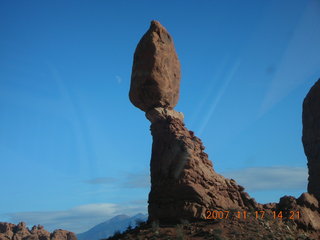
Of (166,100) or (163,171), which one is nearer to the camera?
(163,171)

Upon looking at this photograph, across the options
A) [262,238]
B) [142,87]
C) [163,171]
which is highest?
[142,87]

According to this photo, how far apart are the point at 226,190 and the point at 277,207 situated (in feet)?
16.4

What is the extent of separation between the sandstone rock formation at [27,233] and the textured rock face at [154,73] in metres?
42.2

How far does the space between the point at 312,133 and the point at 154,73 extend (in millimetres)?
22193

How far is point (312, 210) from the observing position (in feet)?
103

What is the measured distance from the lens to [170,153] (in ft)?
91.1

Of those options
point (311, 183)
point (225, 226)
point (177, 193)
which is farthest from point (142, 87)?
point (311, 183)

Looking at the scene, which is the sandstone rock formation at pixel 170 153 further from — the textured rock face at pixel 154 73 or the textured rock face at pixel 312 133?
the textured rock face at pixel 312 133

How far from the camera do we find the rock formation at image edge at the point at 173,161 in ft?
85.8

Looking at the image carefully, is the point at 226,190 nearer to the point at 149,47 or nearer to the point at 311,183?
the point at 149,47
